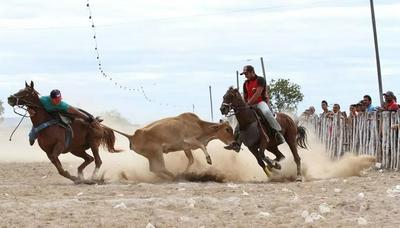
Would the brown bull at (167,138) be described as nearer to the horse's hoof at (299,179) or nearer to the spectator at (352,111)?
the horse's hoof at (299,179)

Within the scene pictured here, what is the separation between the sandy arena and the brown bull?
17.2 inches

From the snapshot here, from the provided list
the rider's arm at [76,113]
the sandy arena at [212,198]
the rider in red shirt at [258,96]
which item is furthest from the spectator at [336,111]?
the rider's arm at [76,113]

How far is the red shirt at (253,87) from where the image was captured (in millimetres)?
16406

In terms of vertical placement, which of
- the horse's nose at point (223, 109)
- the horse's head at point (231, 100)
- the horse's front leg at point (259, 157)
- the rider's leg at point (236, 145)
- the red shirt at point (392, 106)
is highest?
the horse's head at point (231, 100)

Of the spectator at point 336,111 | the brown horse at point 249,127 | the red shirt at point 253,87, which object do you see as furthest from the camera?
the spectator at point 336,111

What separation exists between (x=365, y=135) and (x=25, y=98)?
26.9 ft

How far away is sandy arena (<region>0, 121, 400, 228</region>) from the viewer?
32.2 ft

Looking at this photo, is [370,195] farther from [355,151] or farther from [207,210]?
[355,151]

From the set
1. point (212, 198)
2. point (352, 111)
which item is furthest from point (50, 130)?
point (352, 111)

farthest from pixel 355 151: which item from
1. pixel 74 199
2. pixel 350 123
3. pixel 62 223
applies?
pixel 62 223

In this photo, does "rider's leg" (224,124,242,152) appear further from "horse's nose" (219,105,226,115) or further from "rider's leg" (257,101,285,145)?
"horse's nose" (219,105,226,115)

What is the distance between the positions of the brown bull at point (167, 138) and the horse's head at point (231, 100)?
120 centimetres

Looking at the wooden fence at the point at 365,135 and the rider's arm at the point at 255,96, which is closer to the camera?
the rider's arm at the point at 255,96

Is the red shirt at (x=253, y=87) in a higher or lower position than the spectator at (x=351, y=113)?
higher
